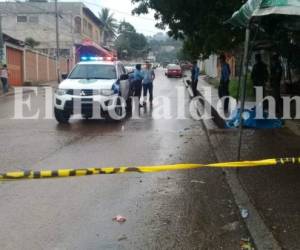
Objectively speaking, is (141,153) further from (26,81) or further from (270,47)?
(26,81)

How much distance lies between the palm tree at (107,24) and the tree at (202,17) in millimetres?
67961

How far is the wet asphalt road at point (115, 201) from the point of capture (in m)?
5.34

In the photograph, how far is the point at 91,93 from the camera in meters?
14.6

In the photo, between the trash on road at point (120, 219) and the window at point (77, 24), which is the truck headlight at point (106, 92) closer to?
the trash on road at point (120, 219)

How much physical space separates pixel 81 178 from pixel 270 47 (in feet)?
22.9

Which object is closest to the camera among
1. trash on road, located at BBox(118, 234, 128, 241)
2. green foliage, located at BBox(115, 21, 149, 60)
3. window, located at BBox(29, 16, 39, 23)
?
trash on road, located at BBox(118, 234, 128, 241)

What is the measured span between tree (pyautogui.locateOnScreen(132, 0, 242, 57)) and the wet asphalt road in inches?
144

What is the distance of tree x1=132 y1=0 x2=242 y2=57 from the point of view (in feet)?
44.9

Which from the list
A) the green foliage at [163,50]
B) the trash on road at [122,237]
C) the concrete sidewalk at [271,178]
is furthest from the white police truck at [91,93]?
the green foliage at [163,50]

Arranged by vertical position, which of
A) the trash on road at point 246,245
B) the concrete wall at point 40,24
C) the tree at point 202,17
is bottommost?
the trash on road at point 246,245

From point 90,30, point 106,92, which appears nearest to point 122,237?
point 106,92

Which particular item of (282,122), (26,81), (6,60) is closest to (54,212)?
(282,122)

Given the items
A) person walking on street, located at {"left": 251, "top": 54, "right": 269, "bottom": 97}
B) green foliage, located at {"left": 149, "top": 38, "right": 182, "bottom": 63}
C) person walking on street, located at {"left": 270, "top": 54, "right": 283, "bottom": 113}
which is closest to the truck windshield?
person walking on street, located at {"left": 251, "top": 54, "right": 269, "bottom": 97}

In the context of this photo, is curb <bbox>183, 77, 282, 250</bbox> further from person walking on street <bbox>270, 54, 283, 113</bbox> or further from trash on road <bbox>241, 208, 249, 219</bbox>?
person walking on street <bbox>270, 54, 283, 113</bbox>
